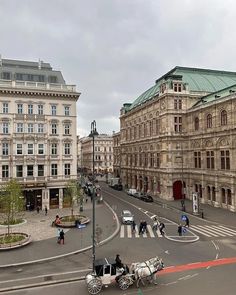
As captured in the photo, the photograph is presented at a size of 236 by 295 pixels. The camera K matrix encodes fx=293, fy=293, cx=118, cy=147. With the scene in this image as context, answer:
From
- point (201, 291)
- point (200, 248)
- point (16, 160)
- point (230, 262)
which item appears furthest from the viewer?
point (16, 160)

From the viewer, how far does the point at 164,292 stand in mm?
17719

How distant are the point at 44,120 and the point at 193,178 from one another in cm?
3132

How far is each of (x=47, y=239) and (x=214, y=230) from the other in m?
19.8

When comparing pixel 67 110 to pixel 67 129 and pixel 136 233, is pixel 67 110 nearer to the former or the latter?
pixel 67 129

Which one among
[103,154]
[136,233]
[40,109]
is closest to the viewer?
[136,233]

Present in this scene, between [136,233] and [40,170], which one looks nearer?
[136,233]

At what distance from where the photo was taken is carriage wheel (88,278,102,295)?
57.6ft

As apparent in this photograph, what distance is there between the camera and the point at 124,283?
18234mm

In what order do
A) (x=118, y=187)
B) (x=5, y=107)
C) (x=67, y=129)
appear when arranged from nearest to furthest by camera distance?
(x=5, y=107) → (x=67, y=129) → (x=118, y=187)

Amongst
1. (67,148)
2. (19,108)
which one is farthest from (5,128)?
(67,148)

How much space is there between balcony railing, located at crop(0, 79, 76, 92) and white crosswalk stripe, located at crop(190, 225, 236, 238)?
32.1 meters

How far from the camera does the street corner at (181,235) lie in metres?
30.9

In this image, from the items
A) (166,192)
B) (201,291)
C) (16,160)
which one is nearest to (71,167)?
(16,160)

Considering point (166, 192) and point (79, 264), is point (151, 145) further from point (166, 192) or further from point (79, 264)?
point (79, 264)
